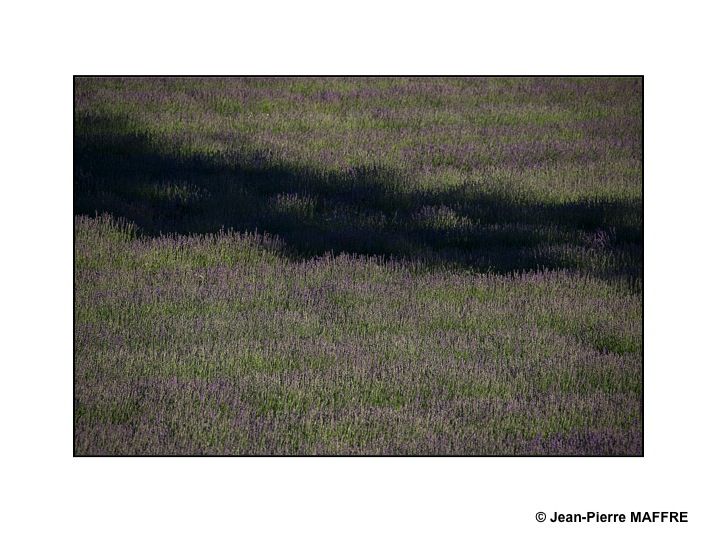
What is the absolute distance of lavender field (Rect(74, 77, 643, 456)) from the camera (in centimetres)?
520

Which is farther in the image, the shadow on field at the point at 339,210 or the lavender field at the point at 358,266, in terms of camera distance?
the shadow on field at the point at 339,210

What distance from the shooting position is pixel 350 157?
931cm

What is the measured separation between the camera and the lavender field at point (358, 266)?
5.20 m

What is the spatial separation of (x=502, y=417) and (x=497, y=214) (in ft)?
11.9

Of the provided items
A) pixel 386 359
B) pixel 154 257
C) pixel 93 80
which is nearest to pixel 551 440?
pixel 386 359

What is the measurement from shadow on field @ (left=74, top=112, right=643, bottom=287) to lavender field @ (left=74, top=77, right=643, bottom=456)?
0.09 feet

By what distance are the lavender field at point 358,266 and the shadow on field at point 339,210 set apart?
3cm

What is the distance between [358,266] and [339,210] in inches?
46.6

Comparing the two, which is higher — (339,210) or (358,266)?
(339,210)

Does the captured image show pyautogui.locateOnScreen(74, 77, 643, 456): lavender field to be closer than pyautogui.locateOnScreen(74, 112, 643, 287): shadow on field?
Yes

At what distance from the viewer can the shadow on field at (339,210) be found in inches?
305

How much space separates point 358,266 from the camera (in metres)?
7.39

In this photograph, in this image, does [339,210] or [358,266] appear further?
[339,210]

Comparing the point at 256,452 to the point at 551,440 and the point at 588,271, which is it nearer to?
the point at 551,440
